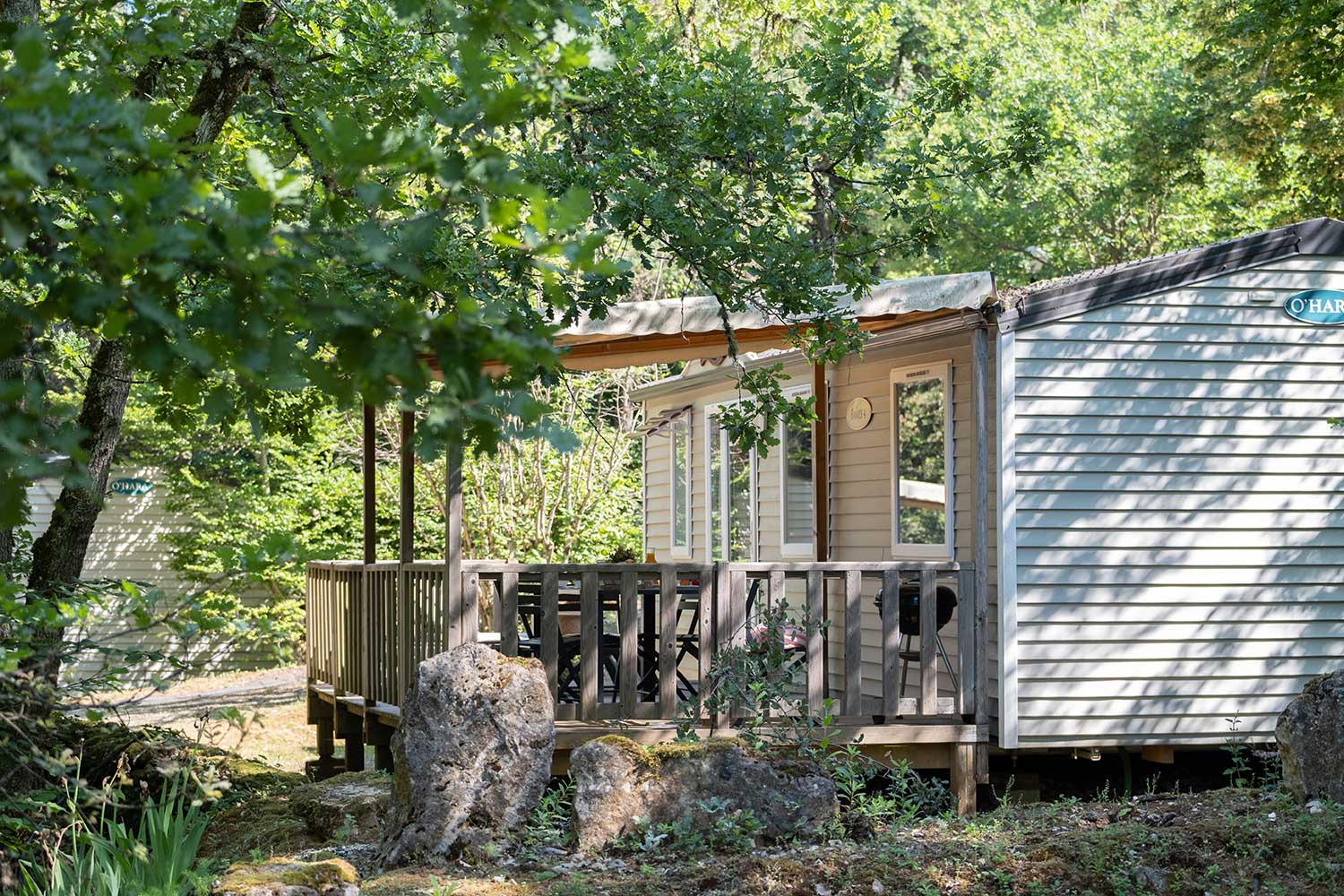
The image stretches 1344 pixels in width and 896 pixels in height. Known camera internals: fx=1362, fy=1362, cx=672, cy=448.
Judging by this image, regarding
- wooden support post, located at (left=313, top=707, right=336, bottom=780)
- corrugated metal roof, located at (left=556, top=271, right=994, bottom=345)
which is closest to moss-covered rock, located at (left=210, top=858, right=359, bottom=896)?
corrugated metal roof, located at (left=556, top=271, right=994, bottom=345)

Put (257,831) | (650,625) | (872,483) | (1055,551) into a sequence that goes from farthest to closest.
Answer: (872,483) < (650,625) < (1055,551) < (257,831)

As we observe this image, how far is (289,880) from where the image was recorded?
509 cm

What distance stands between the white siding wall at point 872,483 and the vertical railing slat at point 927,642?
1.41 ft

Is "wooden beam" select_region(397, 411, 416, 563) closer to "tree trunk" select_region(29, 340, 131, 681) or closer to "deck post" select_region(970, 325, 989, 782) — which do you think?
"tree trunk" select_region(29, 340, 131, 681)

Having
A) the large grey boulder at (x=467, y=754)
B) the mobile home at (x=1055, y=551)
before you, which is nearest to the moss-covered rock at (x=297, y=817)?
the large grey boulder at (x=467, y=754)

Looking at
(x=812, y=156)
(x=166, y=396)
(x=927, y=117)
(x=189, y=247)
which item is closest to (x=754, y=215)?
(x=812, y=156)

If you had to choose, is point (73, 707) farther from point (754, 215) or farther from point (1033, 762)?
point (1033, 762)

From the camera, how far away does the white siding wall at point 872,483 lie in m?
8.87

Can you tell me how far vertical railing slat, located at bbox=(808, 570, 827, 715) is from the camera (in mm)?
7789

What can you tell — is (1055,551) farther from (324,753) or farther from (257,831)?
(324,753)

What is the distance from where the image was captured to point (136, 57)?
454 centimetres

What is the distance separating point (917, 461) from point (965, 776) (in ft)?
8.06

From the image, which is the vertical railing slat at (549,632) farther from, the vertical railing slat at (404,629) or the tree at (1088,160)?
the tree at (1088,160)

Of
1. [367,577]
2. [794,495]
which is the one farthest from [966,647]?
[367,577]
